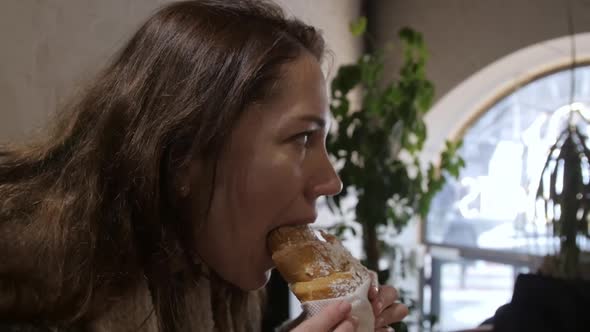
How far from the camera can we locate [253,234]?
0.84 m

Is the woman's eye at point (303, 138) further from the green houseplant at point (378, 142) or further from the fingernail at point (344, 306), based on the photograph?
the green houseplant at point (378, 142)

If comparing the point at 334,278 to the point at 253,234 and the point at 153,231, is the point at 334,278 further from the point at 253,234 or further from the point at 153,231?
the point at 153,231

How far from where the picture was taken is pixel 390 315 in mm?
918

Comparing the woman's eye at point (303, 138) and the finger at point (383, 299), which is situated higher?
the woman's eye at point (303, 138)

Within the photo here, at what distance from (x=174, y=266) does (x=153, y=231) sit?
0.08 metres

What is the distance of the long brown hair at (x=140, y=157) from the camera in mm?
756

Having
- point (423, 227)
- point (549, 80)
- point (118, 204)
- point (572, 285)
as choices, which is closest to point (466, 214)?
point (423, 227)

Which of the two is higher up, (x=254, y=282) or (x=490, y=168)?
(x=254, y=282)

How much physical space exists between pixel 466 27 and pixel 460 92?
308 millimetres

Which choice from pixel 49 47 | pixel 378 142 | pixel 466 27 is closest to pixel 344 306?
pixel 49 47

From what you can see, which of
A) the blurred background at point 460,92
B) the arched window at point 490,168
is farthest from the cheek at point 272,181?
the arched window at point 490,168

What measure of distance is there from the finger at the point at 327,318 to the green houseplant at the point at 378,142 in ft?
3.89

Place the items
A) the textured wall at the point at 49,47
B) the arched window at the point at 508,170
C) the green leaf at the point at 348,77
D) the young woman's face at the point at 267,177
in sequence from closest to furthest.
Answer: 1. the young woman's face at the point at 267,177
2. the textured wall at the point at 49,47
3. the arched window at the point at 508,170
4. the green leaf at the point at 348,77

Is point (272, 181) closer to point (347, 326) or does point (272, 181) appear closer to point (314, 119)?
point (314, 119)
